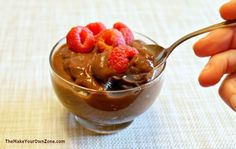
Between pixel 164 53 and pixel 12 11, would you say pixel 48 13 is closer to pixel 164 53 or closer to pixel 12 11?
pixel 12 11

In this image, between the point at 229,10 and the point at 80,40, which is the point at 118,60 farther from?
the point at 229,10

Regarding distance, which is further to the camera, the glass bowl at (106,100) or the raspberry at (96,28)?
the raspberry at (96,28)

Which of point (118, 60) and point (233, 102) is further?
point (118, 60)

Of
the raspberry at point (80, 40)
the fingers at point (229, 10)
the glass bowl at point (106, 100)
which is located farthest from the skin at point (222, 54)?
the raspberry at point (80, 40)

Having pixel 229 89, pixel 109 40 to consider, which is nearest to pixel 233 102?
pixel 229 89

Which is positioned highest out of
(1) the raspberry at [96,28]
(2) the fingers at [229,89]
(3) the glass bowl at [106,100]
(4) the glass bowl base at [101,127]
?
(2) the fingers at [229,89]

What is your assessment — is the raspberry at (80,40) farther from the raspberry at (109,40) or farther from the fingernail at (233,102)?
the fingernail at (233,102)
